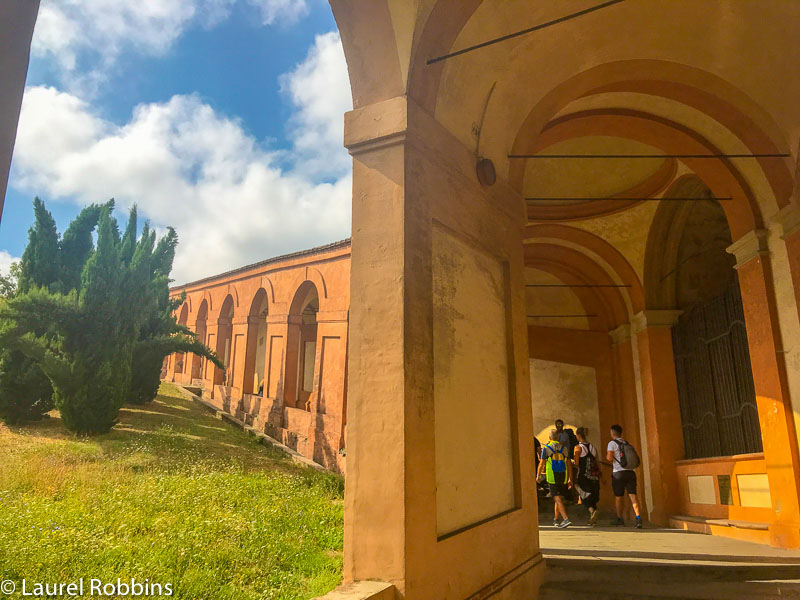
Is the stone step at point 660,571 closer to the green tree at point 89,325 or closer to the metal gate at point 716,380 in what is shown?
the metal gate at point 716,380

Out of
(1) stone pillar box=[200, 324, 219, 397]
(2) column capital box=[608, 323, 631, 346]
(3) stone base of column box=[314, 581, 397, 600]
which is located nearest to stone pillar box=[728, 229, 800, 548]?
(2) column capital box=[608, 323, 631, 346]

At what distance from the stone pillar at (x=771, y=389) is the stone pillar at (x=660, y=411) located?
3.19 metres

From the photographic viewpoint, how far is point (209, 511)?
7.30 metres

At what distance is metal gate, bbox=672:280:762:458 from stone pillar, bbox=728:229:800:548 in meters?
1.30

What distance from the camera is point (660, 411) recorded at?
962cm

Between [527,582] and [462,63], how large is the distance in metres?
4.19

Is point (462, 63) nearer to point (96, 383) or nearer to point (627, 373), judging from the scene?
point (627, 373)

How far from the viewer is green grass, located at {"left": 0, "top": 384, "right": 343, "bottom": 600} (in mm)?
5121

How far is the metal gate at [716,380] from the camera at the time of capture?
7.79 meters

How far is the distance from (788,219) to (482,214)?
A: 3932 millimetres

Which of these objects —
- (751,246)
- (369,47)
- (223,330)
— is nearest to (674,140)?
(751,246)

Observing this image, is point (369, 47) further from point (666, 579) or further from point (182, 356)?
point (182, 356)

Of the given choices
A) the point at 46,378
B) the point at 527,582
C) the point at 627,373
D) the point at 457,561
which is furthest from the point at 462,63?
the point at 46,378

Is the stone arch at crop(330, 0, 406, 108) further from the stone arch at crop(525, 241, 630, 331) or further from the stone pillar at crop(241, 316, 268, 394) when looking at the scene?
the stone pillar at crop(241, 316, 268, 394)
